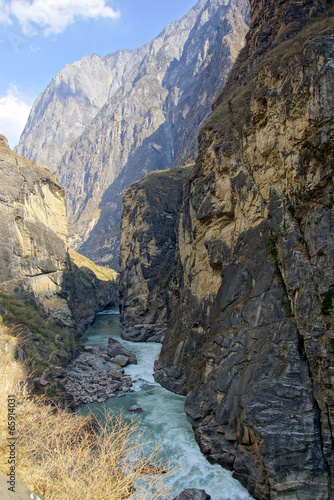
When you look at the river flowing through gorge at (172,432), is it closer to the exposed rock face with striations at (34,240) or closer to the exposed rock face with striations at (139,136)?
the exposed rock face with striations at (34,240)

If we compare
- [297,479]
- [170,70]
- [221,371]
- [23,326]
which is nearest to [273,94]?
[221,371]

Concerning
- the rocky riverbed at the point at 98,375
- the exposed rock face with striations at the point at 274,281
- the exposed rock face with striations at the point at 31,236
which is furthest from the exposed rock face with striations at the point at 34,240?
the exposed rock face with striations at the point at 274,281

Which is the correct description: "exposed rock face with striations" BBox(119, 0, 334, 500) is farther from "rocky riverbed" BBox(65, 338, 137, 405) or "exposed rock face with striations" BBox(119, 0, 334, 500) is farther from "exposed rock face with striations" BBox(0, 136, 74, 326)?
"exposed rock face with striations" BBox(0, 136, 74, 326)

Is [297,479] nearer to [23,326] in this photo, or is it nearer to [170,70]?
[23,326]

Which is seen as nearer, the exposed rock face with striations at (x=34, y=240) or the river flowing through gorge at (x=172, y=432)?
the river flowing through gorge at (x=172, y=432)

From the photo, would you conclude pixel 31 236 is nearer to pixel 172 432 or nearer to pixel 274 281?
pixel 172 432

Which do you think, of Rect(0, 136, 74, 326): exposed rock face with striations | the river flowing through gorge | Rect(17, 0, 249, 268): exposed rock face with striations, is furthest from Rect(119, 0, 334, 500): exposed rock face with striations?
Rect(17, 0, 249, 268): exposed rock face with striations
